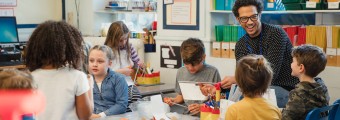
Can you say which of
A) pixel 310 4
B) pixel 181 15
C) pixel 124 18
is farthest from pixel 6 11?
pixel 310 4

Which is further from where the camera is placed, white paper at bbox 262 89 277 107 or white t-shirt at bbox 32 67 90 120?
white paper at bbox 262 89 277 107

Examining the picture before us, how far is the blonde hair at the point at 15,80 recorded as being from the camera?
2.09m

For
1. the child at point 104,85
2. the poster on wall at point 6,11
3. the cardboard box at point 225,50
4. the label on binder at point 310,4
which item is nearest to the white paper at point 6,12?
the poster on wall at point 6,11

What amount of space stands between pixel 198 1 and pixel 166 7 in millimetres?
469

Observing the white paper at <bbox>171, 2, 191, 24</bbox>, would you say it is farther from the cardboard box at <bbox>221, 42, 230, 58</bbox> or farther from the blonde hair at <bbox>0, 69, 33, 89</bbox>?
the blonde hair at <bbox>0, 69, 33, 89</bbox>

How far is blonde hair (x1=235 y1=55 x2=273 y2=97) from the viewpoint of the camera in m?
2.66

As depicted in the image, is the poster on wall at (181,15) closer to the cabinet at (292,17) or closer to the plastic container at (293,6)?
the cabinet at (292,17)

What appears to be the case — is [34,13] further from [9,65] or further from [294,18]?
[294,18]

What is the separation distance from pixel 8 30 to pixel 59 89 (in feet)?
12.2

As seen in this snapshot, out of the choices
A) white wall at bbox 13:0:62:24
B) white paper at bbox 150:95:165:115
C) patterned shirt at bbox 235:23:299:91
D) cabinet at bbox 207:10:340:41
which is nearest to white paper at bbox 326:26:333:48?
cabinet at bbox 207:10:340:41

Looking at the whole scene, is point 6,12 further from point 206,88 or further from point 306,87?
point 306,87

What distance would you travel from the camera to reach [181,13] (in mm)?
5523

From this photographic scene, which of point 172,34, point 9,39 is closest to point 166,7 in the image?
point 172,34

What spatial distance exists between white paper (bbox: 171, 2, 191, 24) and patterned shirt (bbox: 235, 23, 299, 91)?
81.7 inches
